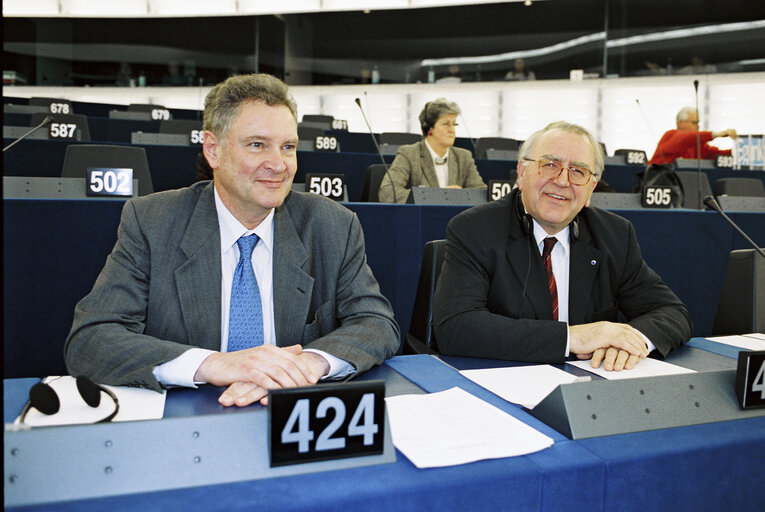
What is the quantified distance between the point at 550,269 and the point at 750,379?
2.37 feet

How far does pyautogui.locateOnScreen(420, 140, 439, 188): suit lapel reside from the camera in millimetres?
4113

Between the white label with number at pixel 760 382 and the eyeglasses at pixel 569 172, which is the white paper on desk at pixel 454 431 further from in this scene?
the eyeglasses at pixel 569 172

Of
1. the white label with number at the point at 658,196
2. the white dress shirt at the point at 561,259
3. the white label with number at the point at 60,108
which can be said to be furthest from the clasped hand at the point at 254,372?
the white label with number at the point at 60,108

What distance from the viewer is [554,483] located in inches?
28.4

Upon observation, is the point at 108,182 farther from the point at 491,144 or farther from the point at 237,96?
the point at 491,144

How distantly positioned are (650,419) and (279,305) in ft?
2.62

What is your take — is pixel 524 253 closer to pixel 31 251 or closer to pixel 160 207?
pixel 160 207

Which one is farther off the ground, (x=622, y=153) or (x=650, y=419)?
(x=622, y=153)

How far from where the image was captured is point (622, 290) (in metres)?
1.70

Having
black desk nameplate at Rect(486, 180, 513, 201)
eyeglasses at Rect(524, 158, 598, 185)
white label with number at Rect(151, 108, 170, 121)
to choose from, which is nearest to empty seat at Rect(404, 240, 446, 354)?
eyeglasses at Rect(524, 158, 598, 185)

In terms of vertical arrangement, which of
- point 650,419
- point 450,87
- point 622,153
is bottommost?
point 650,419

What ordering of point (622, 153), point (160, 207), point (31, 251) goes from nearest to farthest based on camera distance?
1. point (160, 207)
2. point (31, 251)
3. point (622, 153)

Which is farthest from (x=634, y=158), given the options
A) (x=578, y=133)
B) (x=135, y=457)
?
(x=135, y=457)

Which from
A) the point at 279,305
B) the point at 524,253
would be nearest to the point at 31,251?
the point at 279,305
